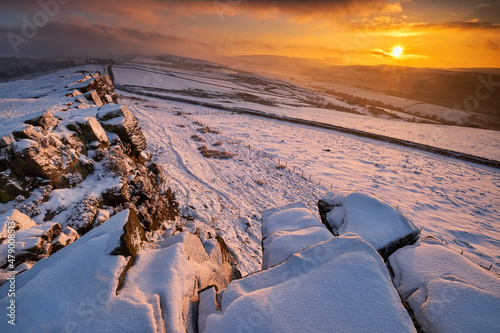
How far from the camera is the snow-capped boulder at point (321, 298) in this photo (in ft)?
11.6

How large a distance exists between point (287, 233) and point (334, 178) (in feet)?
46.1

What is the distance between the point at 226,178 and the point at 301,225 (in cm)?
961

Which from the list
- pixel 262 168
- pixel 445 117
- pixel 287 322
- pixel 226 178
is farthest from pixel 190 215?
pixel 445 117

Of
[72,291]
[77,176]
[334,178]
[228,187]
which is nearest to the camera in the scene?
[72,291]

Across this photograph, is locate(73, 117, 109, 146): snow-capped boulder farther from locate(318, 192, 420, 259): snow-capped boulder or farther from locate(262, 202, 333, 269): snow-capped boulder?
locate(318, 192, 420, 259): snow-capped boulder

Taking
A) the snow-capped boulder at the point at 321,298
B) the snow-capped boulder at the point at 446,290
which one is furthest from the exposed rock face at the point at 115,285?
the snow-capped boulder at the point at 446,290

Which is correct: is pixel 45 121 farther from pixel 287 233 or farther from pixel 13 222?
pixel 287 233

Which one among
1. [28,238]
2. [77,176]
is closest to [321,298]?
[28,238]

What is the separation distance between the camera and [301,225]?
7934 mm

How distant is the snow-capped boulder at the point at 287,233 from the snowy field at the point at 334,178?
2.72 meters

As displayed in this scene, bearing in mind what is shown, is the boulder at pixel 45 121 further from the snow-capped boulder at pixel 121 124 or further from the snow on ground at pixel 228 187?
the snow on ground at pixel 228 187

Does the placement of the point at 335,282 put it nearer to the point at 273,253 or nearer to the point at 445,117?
the point at 273,253

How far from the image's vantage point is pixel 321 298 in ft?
12.9

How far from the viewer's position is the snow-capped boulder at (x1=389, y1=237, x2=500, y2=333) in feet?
12.3
